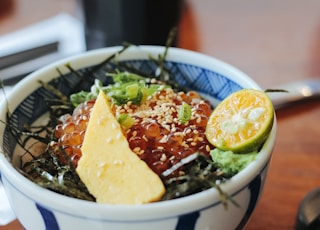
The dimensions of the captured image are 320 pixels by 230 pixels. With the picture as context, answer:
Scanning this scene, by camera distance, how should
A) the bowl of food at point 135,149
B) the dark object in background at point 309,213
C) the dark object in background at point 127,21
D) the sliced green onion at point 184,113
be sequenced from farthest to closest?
the dark object in background at point 127,21 < the dark object in background at point 309,213 < the sliced green onion at point 184,113 < the bowl of food at point 135,149

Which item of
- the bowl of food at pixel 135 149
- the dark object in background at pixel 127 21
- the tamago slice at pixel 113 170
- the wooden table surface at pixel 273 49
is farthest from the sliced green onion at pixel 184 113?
the dark object in background at pixel 127 21

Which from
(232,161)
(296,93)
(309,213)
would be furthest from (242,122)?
(296,93)

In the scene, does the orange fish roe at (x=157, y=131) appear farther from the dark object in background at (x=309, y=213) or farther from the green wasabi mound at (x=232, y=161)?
the dark object in background at (x=309, y=213)

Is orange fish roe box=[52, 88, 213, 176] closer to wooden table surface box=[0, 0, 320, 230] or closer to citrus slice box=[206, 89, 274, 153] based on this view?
citrus slice box=[206, 89, 274, 153]

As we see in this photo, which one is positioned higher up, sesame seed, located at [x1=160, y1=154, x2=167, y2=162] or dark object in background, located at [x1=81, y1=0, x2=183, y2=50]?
sesame seed, located at [x1=160, y1=154, x2=167, y2=162]

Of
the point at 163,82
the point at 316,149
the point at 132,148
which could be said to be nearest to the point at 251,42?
the point at 316,149

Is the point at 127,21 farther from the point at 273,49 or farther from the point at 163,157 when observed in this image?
the point at 163,157

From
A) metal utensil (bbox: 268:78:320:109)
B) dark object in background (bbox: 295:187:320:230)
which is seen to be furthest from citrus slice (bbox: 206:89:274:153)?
metal utensil (bbox: 268:78:320:109)
